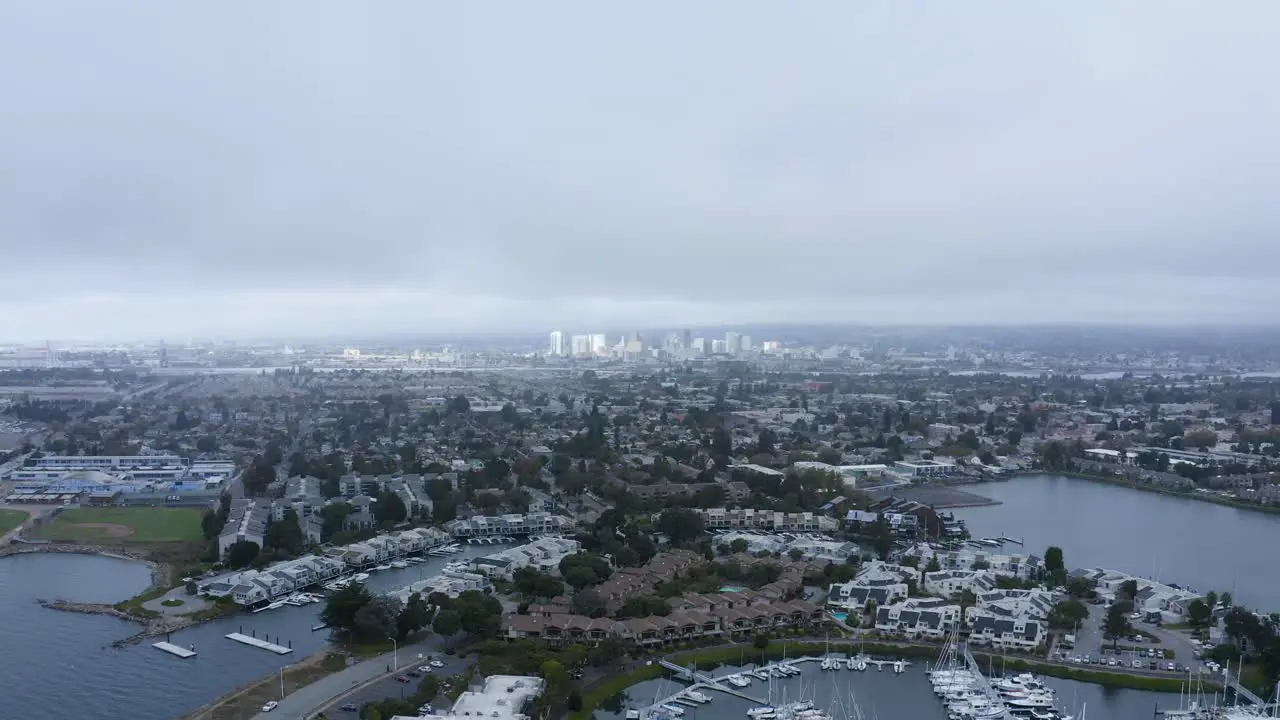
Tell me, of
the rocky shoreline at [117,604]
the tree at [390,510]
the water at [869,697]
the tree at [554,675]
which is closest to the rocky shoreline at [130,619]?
the rocky shoreline at [117,604]

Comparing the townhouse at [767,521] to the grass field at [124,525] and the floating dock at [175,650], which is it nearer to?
the grass field at [124,525]

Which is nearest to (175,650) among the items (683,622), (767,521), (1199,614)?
(683,622)

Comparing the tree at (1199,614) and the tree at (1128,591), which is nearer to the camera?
the tree at (1199,614)

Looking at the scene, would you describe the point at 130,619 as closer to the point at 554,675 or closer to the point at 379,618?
the point at 379,618

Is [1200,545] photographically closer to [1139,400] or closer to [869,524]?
[869,524]

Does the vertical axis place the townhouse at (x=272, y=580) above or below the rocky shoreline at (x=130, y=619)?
above

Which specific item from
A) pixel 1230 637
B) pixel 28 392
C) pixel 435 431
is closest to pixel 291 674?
pixel 1230 637
